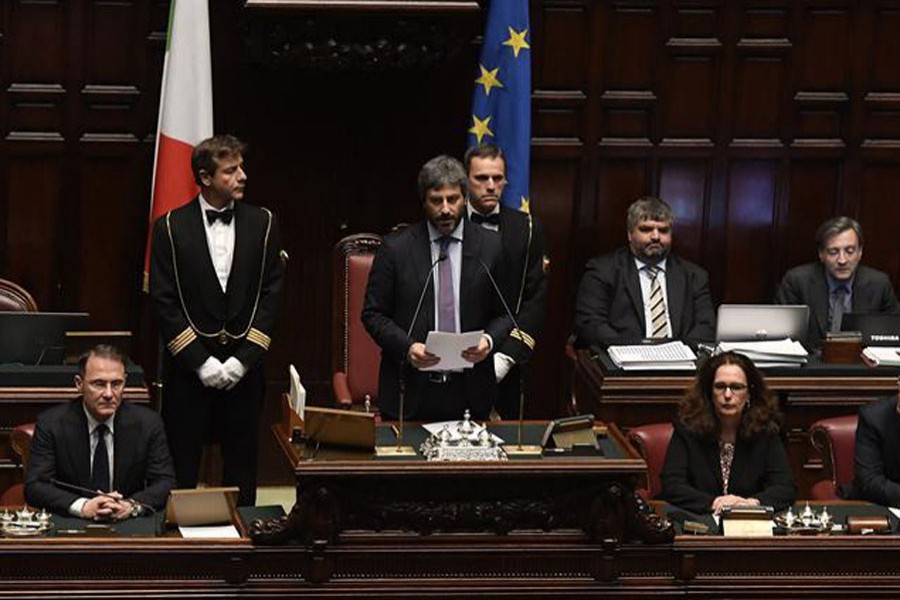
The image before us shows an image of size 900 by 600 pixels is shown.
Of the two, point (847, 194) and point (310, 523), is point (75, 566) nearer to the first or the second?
point (310, 523)

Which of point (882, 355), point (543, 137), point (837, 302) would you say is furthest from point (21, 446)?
point (837, 302)

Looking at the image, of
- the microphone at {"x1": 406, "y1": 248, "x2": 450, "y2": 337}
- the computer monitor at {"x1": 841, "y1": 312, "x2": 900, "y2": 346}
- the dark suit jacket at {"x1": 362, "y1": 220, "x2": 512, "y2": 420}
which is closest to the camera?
the microphone at {"x1": 406, "y1": 248, "x2": 450, "y2": 337}

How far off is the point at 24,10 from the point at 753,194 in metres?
3.68

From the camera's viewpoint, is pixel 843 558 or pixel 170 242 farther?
pixel 170 242

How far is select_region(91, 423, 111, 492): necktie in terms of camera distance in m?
6.83

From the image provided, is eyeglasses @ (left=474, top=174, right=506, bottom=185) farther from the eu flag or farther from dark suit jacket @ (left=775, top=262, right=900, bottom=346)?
dark suit jacket @ (left=775, top=262, right=900, bottom=346)

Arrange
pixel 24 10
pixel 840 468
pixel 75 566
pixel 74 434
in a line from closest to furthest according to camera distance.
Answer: pixel 75 566
pixel 74 434
pixel 840 468
pixel 24 10

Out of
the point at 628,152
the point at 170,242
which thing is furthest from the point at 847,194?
the point at 170,242

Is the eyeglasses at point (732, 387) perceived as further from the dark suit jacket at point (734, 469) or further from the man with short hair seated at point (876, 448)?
the man with short hair seated at point (876, 448)

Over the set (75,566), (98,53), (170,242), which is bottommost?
(75,566)

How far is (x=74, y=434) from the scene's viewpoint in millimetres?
6836

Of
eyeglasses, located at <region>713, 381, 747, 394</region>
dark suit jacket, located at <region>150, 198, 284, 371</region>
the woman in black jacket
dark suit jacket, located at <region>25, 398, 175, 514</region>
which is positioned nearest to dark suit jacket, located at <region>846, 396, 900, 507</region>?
the woman in black jacket

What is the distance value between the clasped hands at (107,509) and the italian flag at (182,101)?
258 cm

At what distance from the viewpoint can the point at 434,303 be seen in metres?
7.46
